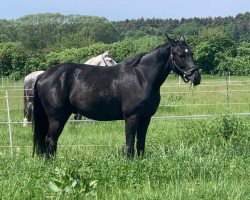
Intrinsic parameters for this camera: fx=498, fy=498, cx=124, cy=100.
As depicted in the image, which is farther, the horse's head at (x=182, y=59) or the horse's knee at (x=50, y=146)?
the horse's knee at (x=50, y=146)

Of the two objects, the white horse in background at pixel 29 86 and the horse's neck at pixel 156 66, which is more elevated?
the horse's neck at pixel 156 66

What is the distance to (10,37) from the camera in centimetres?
9112

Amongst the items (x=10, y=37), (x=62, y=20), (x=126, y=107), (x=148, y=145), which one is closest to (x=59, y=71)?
(x=126, y=107)

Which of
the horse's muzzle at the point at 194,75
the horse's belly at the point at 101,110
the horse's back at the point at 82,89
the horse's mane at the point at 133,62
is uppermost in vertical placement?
the horse's mane at the point at 133,62

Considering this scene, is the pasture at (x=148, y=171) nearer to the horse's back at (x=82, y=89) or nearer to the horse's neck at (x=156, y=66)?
the horse's back at (x=82, y=89)

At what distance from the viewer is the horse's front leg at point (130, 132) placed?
7203mm

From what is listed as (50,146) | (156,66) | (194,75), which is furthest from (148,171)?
(50,146)

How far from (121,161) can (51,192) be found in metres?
1.40

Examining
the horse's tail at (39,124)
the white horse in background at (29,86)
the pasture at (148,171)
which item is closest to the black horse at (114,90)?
the horse's tail at (39,124)

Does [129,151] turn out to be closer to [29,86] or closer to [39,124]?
[39,124]

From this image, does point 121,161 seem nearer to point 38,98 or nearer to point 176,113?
point 38,98

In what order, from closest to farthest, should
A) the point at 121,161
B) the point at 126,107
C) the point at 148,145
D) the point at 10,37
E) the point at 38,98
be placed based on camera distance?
1. the point at 121,161
2. the point at 126,107
3. the point at 38,98
4. the point at 148,145
5. the point at 10,37

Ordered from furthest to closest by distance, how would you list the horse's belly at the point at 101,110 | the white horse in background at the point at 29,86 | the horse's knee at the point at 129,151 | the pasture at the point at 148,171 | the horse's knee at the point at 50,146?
the white horse in background at the point at 29,86 < the horse's knee at the point at 50,146 < the horse's belly at the point at 101,110 < the horse's knee at the point at 129,151 < the pasture at the point at 148,171

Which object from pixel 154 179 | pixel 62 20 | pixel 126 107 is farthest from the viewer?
pixel 62 20
